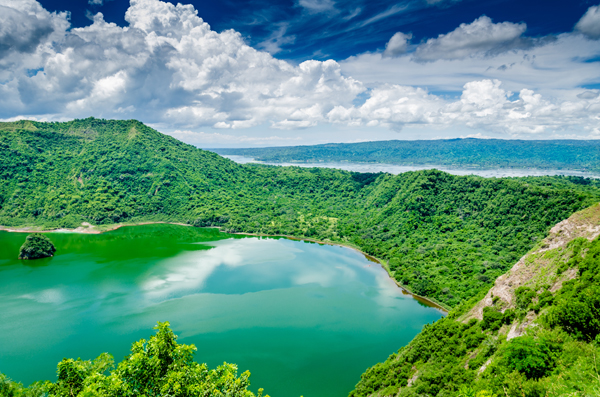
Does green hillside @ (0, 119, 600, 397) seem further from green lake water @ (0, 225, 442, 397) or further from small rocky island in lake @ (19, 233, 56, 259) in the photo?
small rocky island in lake @ (19, 233, 56, 259)

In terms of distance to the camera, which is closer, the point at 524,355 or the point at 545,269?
the point at 524,355

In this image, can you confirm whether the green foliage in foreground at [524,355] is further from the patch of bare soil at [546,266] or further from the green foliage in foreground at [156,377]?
the green foliage in foreground at [156,377]

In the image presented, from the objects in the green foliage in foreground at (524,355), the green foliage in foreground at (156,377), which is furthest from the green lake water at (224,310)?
the green foliage in foreground at (156,377)

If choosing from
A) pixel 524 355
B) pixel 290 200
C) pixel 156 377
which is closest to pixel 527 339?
pixel 524 355

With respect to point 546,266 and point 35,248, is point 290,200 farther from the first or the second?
point 546,266

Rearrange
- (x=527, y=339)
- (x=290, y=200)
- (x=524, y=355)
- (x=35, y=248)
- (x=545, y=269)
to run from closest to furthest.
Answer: (x=524, y=355), (x=527, y=339), (x=545, y=269), (x=35, y=248), (x=290, y=200)

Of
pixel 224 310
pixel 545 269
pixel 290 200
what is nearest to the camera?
pixel 545 269

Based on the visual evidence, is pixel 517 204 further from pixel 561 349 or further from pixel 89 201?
pixel 89 201

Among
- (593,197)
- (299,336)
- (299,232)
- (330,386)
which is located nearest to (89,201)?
(299,232)
